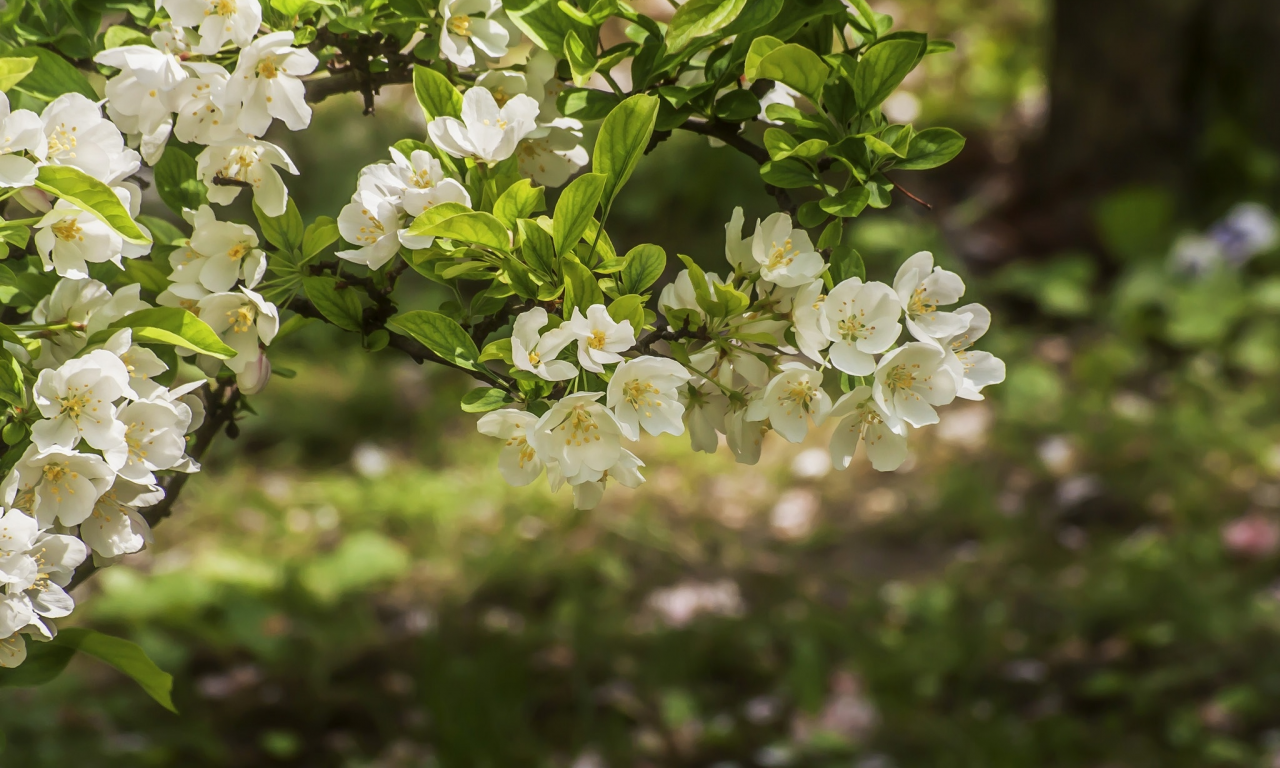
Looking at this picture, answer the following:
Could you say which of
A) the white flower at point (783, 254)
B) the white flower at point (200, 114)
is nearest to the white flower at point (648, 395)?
the white flower at point (783, 254)

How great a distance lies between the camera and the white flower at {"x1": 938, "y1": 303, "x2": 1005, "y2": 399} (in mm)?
813

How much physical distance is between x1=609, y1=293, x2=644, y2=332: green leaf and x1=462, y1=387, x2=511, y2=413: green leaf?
11 cm

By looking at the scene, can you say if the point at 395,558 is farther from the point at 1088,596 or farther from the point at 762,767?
the point at 1088,596

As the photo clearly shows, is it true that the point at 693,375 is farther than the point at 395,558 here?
No

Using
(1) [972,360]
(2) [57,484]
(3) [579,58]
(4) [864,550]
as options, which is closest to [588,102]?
(3) [579,58]

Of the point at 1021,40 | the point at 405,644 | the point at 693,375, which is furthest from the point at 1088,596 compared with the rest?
the point at 1021,40

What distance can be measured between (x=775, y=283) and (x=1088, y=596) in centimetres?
198

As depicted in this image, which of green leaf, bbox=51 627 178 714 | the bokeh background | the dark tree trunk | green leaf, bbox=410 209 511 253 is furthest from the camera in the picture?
the dark tree trunk

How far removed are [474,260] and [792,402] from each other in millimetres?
252

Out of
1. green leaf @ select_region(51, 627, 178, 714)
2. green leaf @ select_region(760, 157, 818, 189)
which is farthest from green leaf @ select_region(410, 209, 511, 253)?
green leaf @ select_region(51, 627, 178, 714)

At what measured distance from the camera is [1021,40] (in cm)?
525

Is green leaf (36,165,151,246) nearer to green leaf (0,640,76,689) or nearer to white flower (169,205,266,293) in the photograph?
white flower (169,205,266,293)

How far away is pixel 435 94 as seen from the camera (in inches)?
33.2

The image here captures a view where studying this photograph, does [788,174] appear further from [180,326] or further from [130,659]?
[130,659]
